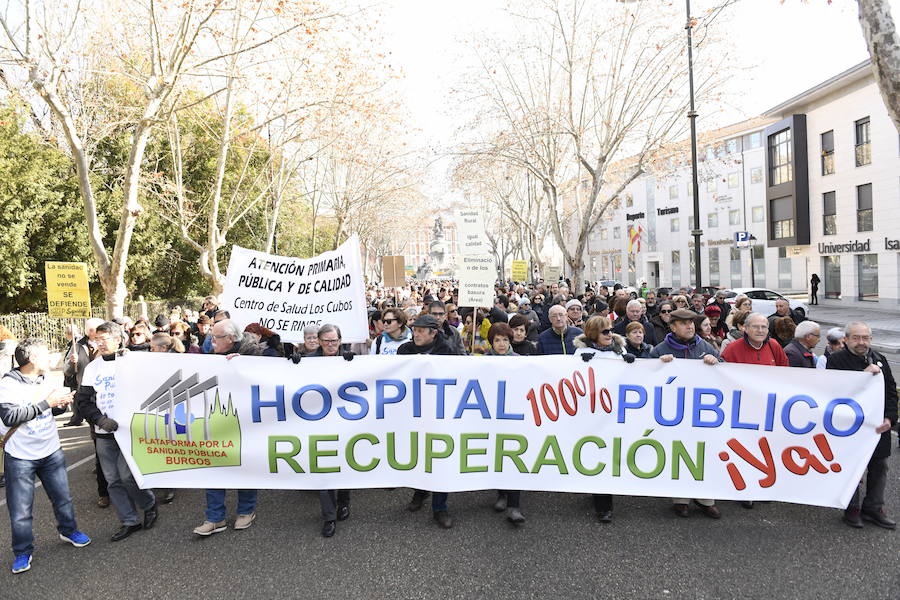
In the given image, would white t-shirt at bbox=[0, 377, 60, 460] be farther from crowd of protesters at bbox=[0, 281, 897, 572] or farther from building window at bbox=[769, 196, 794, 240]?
building window at bbox=[769, 196, 794, 240]

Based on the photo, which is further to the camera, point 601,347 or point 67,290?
point 67,290

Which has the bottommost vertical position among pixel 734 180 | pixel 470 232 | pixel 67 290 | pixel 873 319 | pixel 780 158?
pixel 873 319

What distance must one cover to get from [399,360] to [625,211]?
5974cm

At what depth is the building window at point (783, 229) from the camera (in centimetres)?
3557

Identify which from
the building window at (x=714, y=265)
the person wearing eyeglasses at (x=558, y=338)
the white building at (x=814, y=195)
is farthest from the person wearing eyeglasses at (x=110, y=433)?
the building window at (x=714, y=265)

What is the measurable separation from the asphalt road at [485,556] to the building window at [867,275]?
28.4m

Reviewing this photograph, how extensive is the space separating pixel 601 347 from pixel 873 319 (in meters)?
22.2

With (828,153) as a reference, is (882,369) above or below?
below

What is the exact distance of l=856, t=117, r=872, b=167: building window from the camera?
28.3 metres

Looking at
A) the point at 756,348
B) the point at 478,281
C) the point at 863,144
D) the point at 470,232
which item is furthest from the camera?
the point at 863,144

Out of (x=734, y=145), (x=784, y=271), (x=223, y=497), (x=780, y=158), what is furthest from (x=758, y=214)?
(x=223, y=497)

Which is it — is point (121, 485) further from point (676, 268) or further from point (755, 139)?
point (676, 268)

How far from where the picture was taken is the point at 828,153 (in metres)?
31.7

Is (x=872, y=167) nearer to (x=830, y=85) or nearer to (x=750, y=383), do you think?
(x=830, y=85)
